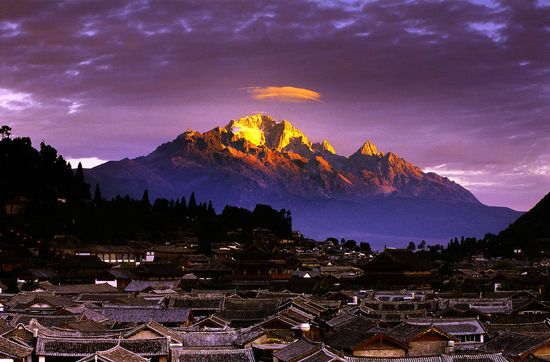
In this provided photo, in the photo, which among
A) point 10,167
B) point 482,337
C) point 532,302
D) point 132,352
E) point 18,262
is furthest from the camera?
point 10,167

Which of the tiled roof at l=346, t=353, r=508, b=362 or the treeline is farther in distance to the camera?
the treeline

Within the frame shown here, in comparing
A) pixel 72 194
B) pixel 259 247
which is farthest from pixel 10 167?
pixel 259 247

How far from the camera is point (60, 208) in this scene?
4306 inches

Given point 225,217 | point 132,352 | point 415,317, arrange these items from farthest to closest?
point 225,217
point 415,317
point 132,352

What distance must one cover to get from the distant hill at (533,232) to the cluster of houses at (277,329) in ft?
259

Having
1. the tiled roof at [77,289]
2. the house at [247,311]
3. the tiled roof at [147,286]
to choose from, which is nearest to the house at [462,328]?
the house at [247,311]

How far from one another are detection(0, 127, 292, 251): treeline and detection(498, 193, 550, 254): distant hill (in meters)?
48.1

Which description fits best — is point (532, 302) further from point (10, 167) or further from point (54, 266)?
point (10, 167)

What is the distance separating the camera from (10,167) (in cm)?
11388

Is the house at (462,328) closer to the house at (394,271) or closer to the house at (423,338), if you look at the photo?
the house at (423,338)

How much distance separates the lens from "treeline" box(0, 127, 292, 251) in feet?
352

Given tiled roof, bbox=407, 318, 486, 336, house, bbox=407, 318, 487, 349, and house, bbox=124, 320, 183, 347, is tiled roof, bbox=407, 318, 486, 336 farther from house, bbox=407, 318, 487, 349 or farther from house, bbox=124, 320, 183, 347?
house, bbox=124, 320, 183, 347

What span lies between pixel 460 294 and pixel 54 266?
143 feet

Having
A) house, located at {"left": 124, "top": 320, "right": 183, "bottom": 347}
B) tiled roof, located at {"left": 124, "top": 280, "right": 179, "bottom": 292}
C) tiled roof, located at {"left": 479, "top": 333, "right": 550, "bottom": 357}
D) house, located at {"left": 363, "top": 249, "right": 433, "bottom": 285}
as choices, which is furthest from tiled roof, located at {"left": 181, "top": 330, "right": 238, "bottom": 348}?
tiled roof, located at {"left": 124, "top": 280, "right": 179, "bottom": 292}
